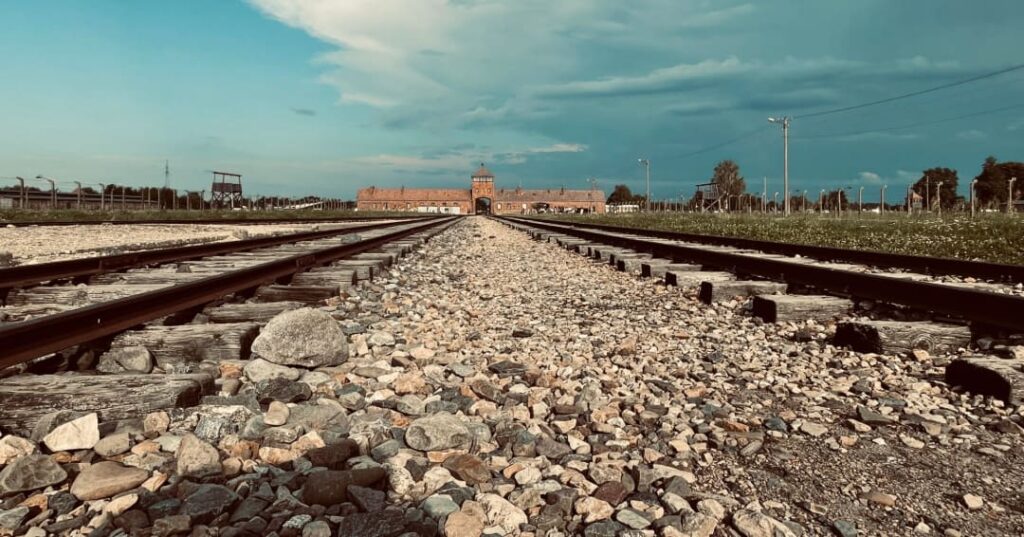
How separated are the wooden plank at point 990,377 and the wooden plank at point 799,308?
1611 millimetres

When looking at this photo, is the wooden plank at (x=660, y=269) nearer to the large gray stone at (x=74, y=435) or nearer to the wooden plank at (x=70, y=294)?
the wooden plank at (x=70, y=294)

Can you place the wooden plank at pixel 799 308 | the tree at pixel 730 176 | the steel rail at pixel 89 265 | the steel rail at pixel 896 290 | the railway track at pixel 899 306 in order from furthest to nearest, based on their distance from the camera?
1. the tree at pixel 730 176
2. the steel rail at pixel 89 265
3. the wooden plank at pixel 799 308
4. the steel rail at pixel 896 290
5. the railway track at pixel 899 306

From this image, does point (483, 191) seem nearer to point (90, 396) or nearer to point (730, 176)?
point (730, 176)

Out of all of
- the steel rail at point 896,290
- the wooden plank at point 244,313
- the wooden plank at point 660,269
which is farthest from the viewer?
the wooden plank at point 660,269

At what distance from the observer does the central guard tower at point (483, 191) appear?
5527 inches

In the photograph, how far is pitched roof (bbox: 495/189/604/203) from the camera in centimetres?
13812

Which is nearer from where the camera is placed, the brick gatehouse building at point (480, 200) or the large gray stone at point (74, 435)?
the large gray stone at point (74, 435)

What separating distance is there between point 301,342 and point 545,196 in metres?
138

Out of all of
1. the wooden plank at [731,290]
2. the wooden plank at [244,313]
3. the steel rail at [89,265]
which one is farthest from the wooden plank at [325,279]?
the wooden plank at [731,290]

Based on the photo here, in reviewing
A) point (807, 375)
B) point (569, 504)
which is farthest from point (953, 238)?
point (569, 504)

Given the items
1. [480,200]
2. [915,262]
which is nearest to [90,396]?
[915,262]

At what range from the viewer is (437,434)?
2.51 metres

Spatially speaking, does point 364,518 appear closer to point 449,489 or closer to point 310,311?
point 449,489

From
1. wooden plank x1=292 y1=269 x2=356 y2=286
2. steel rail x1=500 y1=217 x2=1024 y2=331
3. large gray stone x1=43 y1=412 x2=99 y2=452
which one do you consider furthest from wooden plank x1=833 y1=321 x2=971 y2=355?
wooden plank x1=292 y1=269 x2=356 y2=286
